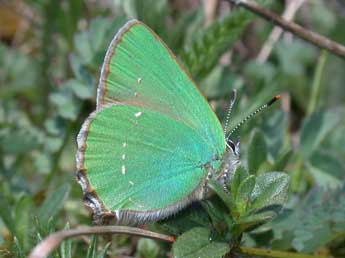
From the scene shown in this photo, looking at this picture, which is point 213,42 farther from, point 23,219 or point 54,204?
point 23,219

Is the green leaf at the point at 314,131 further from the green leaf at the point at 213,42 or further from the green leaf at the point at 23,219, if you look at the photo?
the green leaf at the point at 23,219

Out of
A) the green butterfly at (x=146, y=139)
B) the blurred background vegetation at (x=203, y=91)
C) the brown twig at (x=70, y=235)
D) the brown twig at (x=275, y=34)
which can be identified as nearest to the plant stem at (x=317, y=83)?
the blurred background vegetation at (x=203, y=91)

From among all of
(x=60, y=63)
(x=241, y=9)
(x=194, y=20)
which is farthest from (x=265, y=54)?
(x=60, y=63)

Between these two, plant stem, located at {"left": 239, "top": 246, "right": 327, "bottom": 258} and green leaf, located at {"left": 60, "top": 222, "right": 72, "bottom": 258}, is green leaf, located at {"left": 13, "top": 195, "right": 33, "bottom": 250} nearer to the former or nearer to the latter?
green leaf, located at {"left": 60, "top": 222, "right": 72, "bottom": 258}

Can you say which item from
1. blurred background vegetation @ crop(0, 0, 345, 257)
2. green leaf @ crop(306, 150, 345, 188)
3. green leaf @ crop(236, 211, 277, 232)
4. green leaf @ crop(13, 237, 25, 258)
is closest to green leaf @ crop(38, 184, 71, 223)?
blurred background vegetation @ crop(0, 0, 345, 257)

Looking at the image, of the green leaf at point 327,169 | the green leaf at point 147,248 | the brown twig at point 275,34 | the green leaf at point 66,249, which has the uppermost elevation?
the brown twig at point 275,34

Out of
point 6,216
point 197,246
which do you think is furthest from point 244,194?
point 6,216

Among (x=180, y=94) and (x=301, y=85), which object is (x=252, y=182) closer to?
(x=180, y=94)
